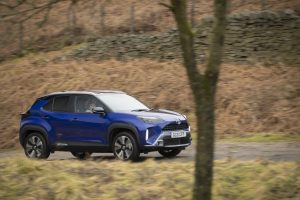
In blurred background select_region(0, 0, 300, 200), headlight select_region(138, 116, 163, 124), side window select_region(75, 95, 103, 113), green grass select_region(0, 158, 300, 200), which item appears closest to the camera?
green grass select_region(0, 158, 300, 200)

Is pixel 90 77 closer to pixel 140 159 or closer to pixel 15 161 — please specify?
pixel 140 159

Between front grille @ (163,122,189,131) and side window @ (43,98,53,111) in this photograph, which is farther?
side window @ (43,98,53,111)

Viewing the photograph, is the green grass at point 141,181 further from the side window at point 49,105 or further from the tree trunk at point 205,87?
the side window at point 49,105

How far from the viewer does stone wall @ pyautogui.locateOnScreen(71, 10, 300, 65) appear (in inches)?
992

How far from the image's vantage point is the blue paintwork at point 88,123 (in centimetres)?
1355

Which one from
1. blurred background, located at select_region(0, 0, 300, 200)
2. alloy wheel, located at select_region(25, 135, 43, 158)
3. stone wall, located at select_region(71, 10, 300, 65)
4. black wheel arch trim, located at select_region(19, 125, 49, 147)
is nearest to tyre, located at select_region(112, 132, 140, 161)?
blurred background, located at select_region(0, 0, 300, 200)

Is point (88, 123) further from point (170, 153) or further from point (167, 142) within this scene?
point (170, 153)

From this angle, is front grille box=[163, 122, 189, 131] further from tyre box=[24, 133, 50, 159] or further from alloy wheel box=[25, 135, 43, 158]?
alloy wheel box=[25, 135, 43, 158]

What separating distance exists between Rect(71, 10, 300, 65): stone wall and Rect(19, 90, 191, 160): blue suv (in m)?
11.1

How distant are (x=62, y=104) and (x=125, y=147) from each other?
2361 mm

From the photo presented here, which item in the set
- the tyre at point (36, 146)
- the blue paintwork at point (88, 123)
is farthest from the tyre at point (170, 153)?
the tyre at point (36, 146)

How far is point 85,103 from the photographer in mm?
14727

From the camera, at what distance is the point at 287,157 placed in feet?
44.1

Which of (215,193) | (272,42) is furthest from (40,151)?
(272,42)
